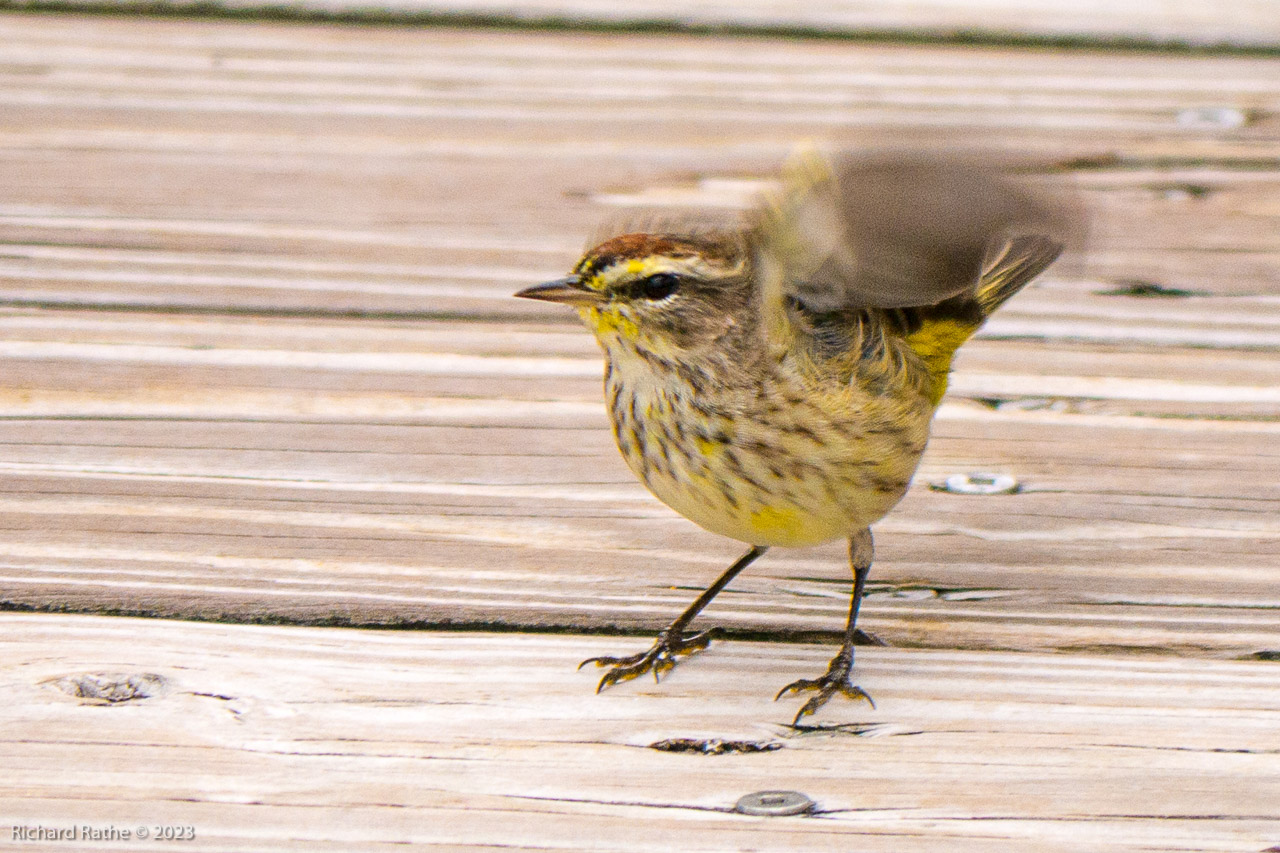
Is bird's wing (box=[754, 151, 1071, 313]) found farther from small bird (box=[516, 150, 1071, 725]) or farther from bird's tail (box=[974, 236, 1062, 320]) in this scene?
bird's tail (box=[974, 236, 1062, 320])

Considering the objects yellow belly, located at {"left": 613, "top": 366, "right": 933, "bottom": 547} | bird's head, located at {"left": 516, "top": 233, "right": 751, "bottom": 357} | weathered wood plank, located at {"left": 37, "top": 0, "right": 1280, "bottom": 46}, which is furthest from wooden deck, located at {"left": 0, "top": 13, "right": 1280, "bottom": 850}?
bird's head, located at {"left": 516, "top": 233, "right": 751, "bottom": 357}

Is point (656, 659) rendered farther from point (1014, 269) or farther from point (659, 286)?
point (1014, 269)

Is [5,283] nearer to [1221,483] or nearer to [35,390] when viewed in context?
[35,390]

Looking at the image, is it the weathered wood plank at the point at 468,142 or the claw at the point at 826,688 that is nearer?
the claw at the point at 826,688

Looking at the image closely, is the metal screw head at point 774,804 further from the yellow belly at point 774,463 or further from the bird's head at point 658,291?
the bird's head at point 658,291

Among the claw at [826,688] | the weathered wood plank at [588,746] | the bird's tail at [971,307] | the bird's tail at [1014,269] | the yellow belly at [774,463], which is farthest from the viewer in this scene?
the bird's tail at [1014,269]

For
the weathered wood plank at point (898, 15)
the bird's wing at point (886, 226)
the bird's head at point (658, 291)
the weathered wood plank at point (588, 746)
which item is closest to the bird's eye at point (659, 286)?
the bird's head at point (658, 291)

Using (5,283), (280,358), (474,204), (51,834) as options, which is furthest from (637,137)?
(51,834)
